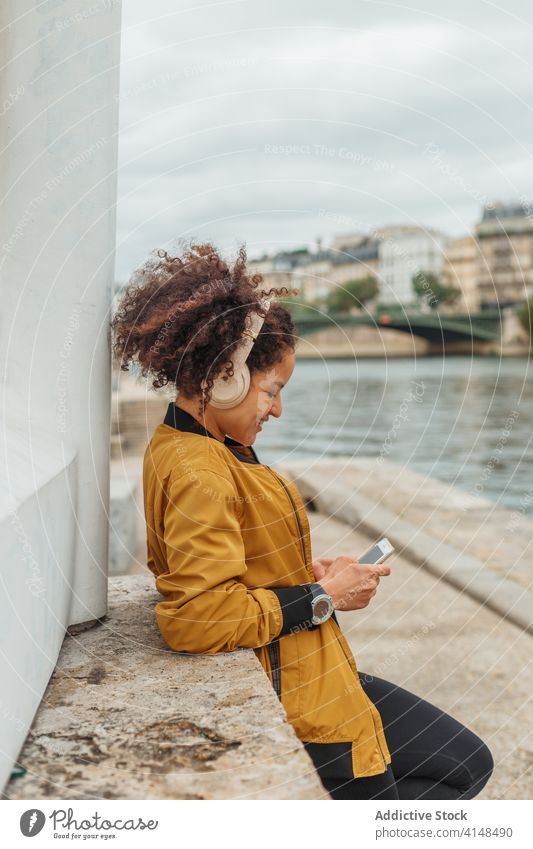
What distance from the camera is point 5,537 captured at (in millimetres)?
1463

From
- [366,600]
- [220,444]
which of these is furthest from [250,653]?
[220,444]

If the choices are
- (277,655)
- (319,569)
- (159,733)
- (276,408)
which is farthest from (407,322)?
(159,733)

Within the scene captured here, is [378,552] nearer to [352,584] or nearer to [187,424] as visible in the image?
[352,584]

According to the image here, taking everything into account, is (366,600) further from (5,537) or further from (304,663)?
(5,537)

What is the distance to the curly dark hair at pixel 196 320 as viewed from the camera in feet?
6.28

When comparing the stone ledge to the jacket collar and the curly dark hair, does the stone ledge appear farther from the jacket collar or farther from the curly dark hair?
the curly dark hair

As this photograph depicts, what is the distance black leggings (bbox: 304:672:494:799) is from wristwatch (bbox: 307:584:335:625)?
35cm

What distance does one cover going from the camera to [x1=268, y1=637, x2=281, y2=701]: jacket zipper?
1.92m

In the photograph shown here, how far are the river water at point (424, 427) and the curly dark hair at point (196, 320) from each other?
16.8 inches
